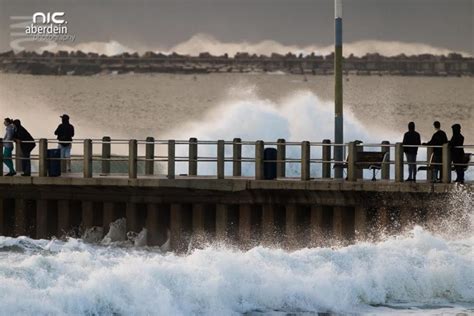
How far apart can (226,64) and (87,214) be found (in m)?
86.8

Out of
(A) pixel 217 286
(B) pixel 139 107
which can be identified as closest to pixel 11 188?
(A) pixel 217 286

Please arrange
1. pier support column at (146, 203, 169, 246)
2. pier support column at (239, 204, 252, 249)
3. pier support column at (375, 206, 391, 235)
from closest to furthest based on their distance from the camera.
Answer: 1. pier support column at (375, 206, 391, 235)
2. pier support column at (239, 204, 252, 249)
3. pier support column at (146, 203, 169, 246)

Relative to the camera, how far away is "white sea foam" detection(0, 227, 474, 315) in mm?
30984

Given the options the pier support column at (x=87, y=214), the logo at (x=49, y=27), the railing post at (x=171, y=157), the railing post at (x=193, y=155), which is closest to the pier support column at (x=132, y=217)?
the pier support column at (x=87, y=214)

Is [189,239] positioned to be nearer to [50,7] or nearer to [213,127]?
[213,127]

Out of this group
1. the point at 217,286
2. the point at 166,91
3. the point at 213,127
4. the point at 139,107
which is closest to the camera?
the point at 217,286

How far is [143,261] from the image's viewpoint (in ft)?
110

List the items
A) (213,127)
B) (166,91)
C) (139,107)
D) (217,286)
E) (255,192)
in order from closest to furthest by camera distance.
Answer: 1. (217,286)
2. (255,192)
3. (213,127)
4. (139,107)
5. (166,91)

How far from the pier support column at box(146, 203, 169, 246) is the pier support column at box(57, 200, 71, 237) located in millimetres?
1913

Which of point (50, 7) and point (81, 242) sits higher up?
point (50, 7)

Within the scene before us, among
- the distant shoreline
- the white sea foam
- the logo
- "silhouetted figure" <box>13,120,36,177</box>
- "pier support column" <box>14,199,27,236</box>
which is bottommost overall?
the white sea foam

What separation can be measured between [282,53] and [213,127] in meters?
59.6

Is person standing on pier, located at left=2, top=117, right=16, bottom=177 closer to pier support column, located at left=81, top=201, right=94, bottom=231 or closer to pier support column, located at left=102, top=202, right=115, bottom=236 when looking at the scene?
pier support column, located at left=81, top=201, right=94, bottom=231

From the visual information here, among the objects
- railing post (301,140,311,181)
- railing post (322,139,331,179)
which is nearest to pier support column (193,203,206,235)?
railing post (301,140,311,181)
